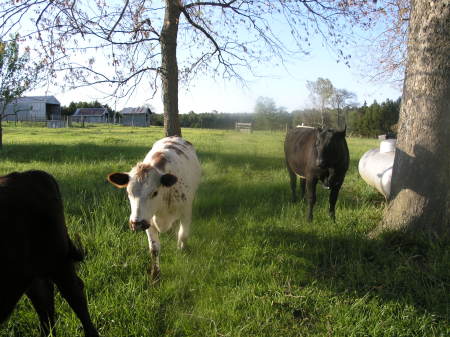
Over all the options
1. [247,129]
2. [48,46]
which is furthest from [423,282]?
[247,129]

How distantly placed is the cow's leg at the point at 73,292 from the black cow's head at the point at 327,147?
375 centimetres

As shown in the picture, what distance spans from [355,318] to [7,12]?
596cm

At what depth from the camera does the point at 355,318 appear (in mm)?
2709

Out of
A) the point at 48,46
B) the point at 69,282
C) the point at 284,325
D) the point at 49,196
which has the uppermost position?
the point at 48,46

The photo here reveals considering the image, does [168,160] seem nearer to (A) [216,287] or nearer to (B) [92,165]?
(A) [216,287]

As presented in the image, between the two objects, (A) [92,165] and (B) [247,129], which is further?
(B) [247,129]

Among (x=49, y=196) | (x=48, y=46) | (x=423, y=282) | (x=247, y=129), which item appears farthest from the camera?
(x=247, y=129)

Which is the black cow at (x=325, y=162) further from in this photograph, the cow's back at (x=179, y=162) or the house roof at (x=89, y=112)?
the house roof at (x=89, y=112)

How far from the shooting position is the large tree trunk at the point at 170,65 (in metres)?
7.65

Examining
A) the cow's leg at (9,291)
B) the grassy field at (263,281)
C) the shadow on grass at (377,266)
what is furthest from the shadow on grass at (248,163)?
the cow's leg at (9,291)

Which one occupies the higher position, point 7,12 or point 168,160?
point 7,12

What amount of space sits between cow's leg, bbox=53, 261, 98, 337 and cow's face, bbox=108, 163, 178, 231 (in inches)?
36.3

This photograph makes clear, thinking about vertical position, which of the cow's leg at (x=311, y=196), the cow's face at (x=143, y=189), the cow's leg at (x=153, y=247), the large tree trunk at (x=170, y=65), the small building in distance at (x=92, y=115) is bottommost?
the cow's leg at (x=153, y=247)

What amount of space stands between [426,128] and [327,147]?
143 cm
